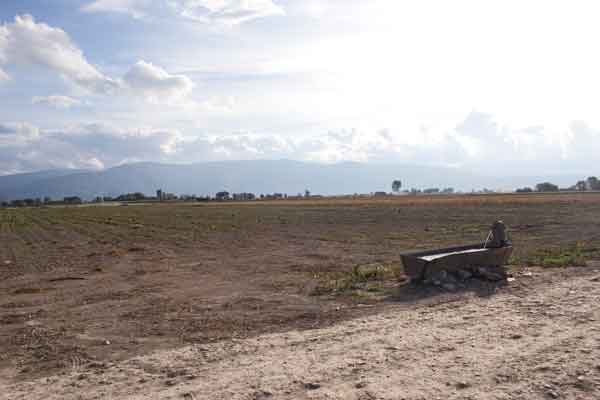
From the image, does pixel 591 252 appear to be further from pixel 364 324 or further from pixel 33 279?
pixel 33 279

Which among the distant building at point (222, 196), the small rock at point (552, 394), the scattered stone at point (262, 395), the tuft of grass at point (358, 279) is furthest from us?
the distant building at point (222, 196)

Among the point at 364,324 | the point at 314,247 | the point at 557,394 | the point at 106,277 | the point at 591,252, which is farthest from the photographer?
the point at 314,247

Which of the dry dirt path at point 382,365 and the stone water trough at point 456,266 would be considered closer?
the dry dirt path at point 382,365

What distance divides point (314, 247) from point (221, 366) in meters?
14.3

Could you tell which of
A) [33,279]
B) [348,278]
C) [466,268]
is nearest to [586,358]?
[466,268]

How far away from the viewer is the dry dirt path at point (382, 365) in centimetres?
539

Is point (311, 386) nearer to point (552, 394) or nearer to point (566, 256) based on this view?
point (552, 394)

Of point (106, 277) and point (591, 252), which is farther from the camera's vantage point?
point (591, 252)

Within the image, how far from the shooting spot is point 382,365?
6.05 metres

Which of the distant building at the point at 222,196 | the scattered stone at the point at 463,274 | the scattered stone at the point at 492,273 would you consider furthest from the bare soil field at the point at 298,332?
the distant building at the point at 222,196

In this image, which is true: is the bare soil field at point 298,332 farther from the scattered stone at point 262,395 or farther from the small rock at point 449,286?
the small rock at point 449,286

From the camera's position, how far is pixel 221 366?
249 inches

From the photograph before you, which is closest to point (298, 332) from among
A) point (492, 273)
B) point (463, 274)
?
point (463, 274)

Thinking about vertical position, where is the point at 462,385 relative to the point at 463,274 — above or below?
below
